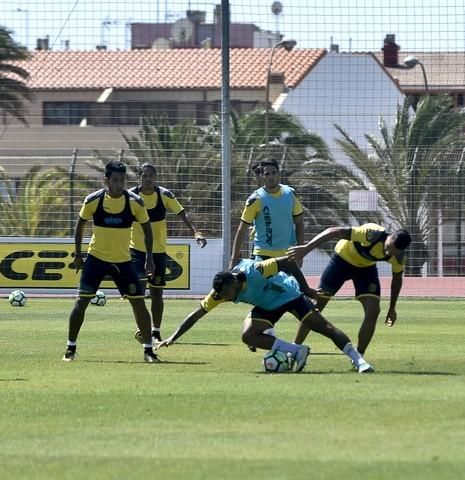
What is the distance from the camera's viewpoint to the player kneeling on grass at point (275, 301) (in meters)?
13.1

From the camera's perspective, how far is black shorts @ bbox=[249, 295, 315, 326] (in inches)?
531

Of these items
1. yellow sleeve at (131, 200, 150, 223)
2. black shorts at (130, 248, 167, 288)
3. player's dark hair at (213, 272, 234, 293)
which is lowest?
black shorts at (130, 248, 167, 288)

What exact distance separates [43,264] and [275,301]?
17363 mm

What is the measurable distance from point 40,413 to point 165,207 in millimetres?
7632

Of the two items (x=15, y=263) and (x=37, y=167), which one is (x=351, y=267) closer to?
(x=15, y=263)

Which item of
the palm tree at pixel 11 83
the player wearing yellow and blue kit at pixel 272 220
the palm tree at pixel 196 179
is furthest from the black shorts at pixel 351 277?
the palm tree at pixel 11 83

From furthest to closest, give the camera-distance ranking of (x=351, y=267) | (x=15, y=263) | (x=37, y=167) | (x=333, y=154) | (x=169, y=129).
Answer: (x=169, y=129)
(x=37, y=167)
(x=333, y=154)
(x=15, y=263)
(x=351, y=267)

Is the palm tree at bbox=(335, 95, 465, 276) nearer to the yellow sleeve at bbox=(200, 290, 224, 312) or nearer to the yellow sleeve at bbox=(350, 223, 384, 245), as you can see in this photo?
the yellow sleeve at bbox=(200, 290, 224, 312)

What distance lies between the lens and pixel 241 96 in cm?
6500

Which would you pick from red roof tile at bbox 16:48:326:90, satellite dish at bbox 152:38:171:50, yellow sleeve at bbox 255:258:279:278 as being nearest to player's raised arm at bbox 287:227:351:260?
yellow sleeve at bbox 255:258:279:278

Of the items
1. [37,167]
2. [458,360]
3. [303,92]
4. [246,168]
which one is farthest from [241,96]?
[458,360]

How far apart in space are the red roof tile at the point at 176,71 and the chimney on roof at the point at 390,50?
63.0 ft

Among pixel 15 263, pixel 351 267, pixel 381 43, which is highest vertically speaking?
pixel 381 43

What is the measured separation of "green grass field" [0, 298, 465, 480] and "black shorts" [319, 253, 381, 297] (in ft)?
2.46
